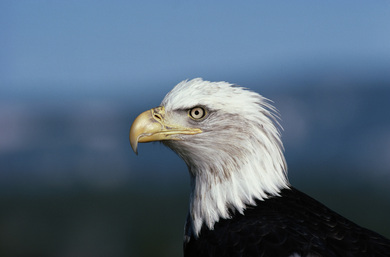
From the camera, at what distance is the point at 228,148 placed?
18.4 ft

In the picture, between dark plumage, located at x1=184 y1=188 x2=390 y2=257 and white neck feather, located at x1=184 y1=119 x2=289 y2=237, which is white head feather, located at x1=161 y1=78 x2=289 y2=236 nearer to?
white neck feather, located at x1=184 y1=119 x2=289 y2=237

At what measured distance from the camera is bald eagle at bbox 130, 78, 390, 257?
5199mm

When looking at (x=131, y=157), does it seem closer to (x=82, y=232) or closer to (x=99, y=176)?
(x=99, y=176)

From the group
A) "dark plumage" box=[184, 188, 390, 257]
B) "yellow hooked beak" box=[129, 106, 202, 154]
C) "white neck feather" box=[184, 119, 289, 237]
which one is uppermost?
"yellow hooked beak" box=[129, 106, 202, 154]

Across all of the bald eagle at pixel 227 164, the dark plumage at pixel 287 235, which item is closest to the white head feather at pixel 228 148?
the bald eagle at pixel 227 164

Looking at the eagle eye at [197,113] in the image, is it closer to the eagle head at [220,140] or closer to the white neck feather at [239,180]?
the eagle head at [220,140]

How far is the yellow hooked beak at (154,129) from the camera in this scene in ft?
18.7

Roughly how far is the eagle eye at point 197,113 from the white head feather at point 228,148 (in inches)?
1.6

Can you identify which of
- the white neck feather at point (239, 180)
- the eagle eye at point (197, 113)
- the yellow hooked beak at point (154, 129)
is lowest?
the white neck feather at point (239, 180)

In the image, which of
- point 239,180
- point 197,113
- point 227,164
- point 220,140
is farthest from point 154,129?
point 239,180

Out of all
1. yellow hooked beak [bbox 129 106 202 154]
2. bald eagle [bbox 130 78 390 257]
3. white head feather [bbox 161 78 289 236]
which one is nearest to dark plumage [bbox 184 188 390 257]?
bald eagle [bbox 130 78 390 257]

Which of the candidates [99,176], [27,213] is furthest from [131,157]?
[27,213]

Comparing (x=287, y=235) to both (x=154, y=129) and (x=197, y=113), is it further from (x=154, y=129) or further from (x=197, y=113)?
(x=154, y=129)

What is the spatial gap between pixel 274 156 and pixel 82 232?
41372 mm
